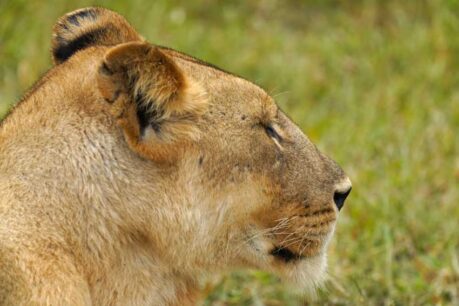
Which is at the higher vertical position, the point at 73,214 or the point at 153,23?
the point at 73,214

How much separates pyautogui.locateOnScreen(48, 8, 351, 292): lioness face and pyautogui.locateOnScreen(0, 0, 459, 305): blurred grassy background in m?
0.72

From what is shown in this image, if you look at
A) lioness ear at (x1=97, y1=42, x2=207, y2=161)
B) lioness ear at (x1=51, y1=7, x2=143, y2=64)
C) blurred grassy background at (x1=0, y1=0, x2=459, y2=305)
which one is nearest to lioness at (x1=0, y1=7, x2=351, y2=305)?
lioness ear at (x1=97, y1=42, x2=207, y2=161)

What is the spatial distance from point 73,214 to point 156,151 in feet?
0.87

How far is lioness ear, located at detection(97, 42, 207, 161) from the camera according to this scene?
255cm

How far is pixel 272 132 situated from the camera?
2973mm

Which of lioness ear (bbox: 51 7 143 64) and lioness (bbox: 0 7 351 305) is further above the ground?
lioness ear (bbox: 51 7 143 64)

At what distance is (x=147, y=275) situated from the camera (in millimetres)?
2721

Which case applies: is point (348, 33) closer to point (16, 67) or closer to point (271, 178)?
point (16, 67)

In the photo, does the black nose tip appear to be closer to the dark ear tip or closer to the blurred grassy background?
the blurred grassy background

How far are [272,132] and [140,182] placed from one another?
1.60 feet

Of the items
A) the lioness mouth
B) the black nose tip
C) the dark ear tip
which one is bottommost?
the lioness mouth

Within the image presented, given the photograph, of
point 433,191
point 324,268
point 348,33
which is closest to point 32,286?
point 324,268

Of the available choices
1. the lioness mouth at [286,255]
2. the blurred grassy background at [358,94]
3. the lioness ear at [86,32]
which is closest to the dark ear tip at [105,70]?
the lioness ear at [86,32]

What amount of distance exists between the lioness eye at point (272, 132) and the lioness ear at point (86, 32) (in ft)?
1.64
